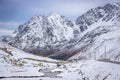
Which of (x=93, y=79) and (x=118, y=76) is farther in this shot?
(x=93, y=79)

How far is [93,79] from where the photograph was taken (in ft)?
216

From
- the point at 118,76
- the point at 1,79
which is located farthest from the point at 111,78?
the point at 1,79

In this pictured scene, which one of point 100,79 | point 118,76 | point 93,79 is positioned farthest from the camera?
point 93,79

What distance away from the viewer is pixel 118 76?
2109 inches

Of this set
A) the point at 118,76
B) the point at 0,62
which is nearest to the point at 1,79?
the point at 118,76

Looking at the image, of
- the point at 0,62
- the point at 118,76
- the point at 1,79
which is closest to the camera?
the point at 118,76

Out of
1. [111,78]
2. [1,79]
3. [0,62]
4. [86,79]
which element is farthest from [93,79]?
[0,62]

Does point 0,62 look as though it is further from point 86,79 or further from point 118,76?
point 118,76

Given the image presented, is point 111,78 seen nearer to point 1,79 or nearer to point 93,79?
point 93,79

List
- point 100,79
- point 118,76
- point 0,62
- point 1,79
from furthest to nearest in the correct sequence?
point 0,62
point 1,79
point 100,79
point 118,76

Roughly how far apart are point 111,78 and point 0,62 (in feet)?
326

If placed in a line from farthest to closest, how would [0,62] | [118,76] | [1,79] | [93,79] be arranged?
[0,62] < [1,79] < [93,79] < [118,76]

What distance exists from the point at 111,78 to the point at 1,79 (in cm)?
3525

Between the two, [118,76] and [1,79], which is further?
[1,79]
